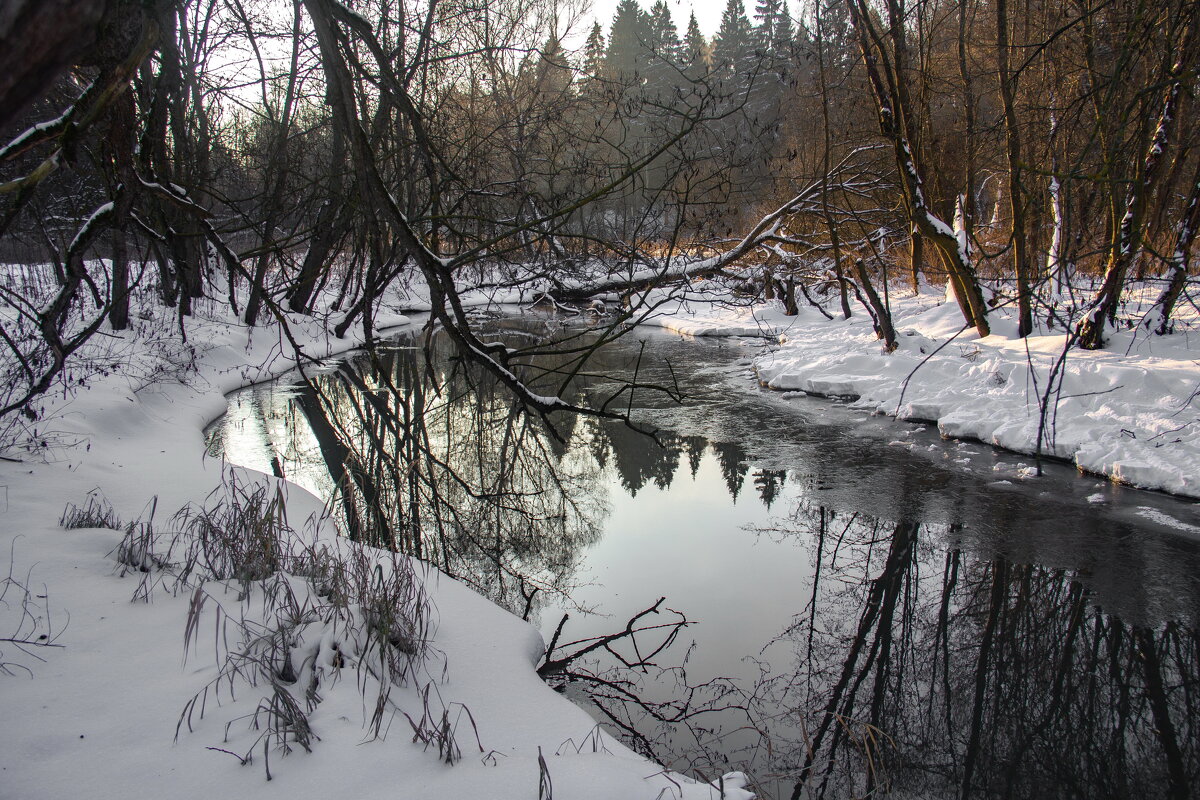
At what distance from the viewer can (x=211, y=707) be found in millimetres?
2865

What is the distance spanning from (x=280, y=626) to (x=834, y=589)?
3727 millimetres

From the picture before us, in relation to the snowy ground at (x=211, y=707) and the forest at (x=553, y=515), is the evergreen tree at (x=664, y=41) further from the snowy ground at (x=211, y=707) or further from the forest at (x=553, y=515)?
the snowy ground at (x=211, y=707)

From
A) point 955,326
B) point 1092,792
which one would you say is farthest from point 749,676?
point 955,326

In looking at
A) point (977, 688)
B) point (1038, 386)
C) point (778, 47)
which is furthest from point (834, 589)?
point (778, 47)

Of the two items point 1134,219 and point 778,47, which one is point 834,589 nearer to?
point 1134,219

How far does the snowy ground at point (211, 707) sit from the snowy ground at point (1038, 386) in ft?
9.03

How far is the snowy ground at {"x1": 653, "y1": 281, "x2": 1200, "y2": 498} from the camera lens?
6.91 m

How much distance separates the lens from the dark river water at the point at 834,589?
11.8ft

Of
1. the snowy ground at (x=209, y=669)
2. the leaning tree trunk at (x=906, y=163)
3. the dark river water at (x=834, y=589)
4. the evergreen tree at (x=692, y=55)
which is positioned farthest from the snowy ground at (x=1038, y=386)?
the evergreen tree at (x=692, y=55)

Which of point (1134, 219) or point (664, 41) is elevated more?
point (664, 41)

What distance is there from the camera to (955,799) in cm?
328

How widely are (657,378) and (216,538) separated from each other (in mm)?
8725

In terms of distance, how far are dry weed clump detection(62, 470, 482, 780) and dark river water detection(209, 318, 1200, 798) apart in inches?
23.7

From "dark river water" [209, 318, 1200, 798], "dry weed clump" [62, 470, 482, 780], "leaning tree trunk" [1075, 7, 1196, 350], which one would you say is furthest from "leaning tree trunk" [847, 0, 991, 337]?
"dry weed clump" [62, 470, 482, 780]
